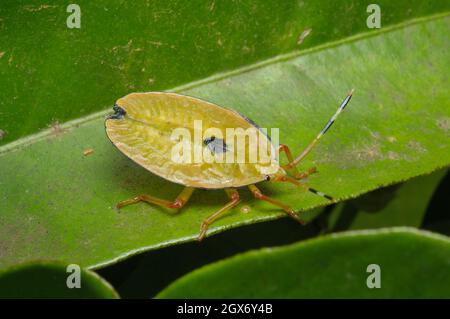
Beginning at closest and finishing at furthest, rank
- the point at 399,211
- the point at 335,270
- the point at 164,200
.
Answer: the point at 335,270 → the point at 164,200 → the point at 399,211

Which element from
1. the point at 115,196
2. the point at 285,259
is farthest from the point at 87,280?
the point at 115,196

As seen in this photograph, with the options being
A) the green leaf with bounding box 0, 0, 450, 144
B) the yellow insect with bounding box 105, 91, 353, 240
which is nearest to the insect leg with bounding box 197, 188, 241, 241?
the yellow insect with bounding box 105, 91, 353, 240

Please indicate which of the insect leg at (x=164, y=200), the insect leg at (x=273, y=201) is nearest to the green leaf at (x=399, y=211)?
the insect leg at (x=273, y=201)

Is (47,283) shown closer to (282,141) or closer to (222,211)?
(222,211)

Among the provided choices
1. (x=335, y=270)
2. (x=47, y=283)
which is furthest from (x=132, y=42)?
(x=335, y=270)

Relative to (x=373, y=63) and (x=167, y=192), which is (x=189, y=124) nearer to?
(x=167, y=192)
